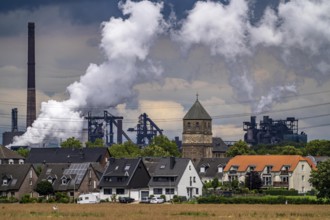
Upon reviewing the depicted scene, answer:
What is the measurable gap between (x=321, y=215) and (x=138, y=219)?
17.9 m

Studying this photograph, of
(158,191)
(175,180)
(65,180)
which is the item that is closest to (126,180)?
(158,191)

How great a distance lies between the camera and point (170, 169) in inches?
5645

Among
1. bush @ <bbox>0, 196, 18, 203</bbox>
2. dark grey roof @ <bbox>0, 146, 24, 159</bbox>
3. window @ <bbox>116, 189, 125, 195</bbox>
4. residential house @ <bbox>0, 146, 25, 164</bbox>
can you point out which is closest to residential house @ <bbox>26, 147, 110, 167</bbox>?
residential house @ <bbox>0, 146, 25, 164</bbox>

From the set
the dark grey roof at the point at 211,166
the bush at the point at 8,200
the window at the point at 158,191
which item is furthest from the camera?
the dark grey roof at the point at 211,166

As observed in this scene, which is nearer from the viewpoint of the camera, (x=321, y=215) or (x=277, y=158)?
(x=321, y=215)

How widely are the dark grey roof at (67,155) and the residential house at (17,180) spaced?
2502cm

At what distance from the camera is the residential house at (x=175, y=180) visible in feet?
460

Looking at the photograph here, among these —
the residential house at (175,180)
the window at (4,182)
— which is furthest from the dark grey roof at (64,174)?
the residential house at (175,180)

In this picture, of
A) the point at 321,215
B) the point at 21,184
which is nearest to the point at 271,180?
the point at 21,184

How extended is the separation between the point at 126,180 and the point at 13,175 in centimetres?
1737

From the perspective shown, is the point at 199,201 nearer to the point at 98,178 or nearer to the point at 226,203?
the point at 226,203

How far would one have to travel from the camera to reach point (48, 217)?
74.4 meters

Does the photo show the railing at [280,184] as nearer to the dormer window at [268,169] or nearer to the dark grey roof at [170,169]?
the dormer window at [268,169]

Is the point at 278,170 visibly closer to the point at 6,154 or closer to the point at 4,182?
the point at 4,182
